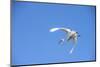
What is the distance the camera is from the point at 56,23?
4.89ft

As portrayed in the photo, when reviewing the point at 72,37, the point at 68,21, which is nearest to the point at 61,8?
the point at 68,21

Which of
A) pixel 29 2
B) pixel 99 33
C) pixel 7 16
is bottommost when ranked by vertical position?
pixel 99 33

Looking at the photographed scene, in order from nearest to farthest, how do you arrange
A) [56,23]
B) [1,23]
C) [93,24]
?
[1,23]
[56,23]
[93,24]

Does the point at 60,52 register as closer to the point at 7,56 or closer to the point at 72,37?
the point at 72,37

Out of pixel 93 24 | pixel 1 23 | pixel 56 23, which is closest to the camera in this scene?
pixel 1 23

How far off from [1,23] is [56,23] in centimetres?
42

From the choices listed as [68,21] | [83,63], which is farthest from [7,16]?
[83,63]

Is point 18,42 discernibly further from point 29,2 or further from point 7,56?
point 29,2

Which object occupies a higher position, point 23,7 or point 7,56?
point 23,7

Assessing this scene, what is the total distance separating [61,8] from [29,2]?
0.26 meters

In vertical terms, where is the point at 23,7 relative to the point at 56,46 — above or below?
above

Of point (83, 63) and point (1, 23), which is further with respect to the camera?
point (83, 63)

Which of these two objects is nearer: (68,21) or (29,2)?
(29,2)

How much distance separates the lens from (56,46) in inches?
58.7
